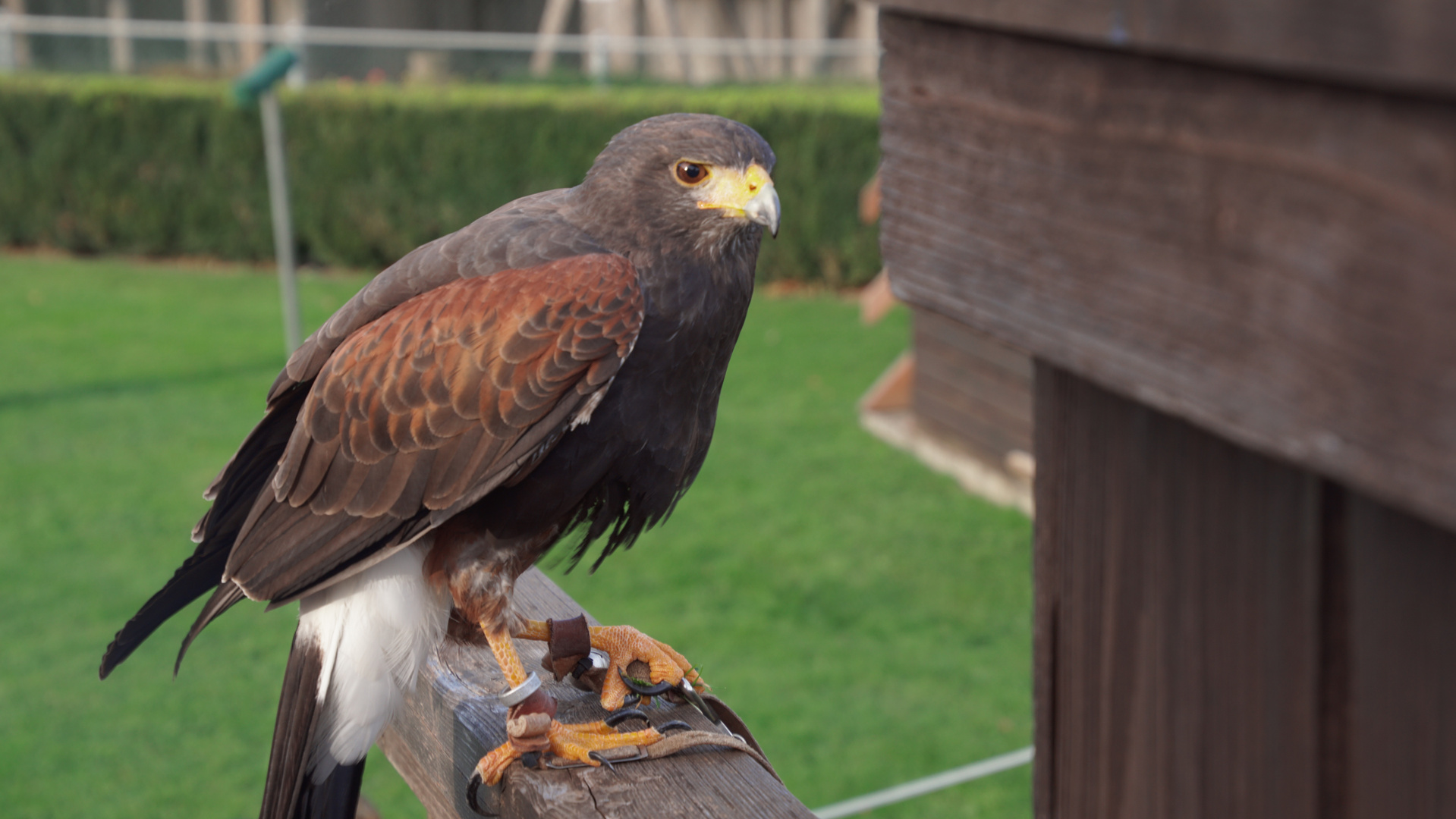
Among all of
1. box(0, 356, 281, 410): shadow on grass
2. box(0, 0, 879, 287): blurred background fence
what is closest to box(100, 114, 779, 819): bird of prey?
box(0, 356, 281, 410): shadow on grass

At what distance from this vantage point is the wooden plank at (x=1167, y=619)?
0.72 m

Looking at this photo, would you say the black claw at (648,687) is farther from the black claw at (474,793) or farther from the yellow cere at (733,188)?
the yellow cere at (733,188)

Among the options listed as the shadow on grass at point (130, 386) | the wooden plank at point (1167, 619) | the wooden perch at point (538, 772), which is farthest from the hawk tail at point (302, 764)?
the shadow on grass at point (130, 386)

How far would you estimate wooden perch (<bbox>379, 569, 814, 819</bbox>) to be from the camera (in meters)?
1.55

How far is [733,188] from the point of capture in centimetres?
175

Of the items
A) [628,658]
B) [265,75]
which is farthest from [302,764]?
[265,75]

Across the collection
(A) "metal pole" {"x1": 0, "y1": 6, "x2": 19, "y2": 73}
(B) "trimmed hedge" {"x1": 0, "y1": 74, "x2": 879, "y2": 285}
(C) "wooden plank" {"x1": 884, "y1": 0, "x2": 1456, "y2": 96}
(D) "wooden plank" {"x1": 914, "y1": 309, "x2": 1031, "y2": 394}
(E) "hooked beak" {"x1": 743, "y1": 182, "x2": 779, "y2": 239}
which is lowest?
(D) "wooden plank" {"x1": 914, "y1": 309, "x2": 1031, "y2": 394}

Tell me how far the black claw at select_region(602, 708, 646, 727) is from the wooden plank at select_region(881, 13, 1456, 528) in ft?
3.75

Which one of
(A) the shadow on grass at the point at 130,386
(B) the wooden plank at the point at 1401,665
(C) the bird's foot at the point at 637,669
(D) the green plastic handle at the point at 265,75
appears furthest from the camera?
(A) the shadow on grass at the point at 130,386

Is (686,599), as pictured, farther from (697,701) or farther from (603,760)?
(603,760)

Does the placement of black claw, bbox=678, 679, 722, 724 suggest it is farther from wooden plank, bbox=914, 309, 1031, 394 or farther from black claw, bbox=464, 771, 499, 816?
wooden plank, bbox=914, 309, 1031, 394

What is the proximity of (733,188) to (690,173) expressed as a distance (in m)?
0.06

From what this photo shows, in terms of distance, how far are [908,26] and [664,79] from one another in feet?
49.7

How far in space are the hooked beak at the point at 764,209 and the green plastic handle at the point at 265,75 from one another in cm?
616
